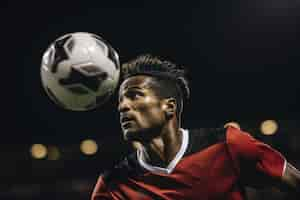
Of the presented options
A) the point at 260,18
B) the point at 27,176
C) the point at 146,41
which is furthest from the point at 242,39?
the point at 27,176

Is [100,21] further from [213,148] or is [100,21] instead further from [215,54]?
[213,148]

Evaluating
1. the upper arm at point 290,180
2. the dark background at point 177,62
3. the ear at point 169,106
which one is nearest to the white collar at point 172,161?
the ear at point 169,106

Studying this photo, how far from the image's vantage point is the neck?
3654 mm

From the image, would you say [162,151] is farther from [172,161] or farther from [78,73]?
[78,73]

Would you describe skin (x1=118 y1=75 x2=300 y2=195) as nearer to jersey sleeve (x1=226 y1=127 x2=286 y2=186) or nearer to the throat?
the throat

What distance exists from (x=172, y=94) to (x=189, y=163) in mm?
532

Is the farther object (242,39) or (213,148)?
(242,39)

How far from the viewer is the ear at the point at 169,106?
147 inches

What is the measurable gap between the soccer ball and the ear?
0.38 m

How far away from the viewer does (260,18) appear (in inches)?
361

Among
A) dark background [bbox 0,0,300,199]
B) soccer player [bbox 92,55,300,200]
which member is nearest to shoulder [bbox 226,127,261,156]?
soccer player [bbox 92,55,300,200]

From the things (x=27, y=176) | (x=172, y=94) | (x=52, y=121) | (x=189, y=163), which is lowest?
(x=27, y=176)

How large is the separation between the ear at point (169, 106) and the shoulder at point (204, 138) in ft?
0.67

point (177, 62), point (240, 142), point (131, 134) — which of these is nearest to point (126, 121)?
point (131, 134)
